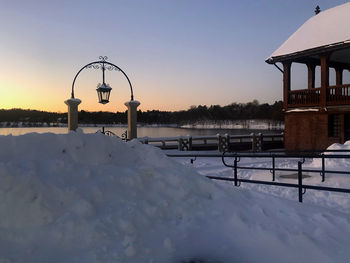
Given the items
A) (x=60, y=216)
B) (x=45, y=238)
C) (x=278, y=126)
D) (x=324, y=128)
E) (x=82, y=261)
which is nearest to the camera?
(x=82, y=261)

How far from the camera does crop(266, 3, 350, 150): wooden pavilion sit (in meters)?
16.3

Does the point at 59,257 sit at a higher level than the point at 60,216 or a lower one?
lower

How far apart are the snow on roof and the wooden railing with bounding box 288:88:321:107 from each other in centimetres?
242

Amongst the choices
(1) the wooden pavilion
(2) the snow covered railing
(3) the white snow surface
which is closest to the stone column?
(2) the snow covered railing

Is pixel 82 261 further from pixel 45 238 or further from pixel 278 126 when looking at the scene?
pixel 278 126

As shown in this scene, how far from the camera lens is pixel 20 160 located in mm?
3943

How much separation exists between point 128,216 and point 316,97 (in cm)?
1664

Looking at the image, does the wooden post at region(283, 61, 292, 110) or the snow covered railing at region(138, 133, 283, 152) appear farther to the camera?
the snow covered railing at region(138, 133, 283, 152)

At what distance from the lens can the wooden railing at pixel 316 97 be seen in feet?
53.2

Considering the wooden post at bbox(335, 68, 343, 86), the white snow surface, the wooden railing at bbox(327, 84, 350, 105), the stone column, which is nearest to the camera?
the white snow surface

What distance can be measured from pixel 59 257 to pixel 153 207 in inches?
47.9

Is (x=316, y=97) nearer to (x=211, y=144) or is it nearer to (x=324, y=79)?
(x=324, y=79)

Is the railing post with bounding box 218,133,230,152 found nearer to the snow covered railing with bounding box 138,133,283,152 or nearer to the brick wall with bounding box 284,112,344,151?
the snow covered railing with bounding box 138,133,283,152

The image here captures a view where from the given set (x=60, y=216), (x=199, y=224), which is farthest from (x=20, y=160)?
(x=199, y=224)
